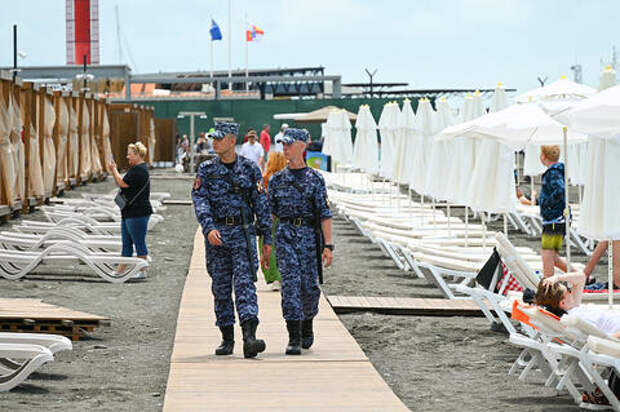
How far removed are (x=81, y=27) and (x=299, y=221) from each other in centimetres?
8238

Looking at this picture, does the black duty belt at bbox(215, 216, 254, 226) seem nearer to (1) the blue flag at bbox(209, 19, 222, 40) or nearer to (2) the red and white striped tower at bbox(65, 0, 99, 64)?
(1) the blue flag at bbox(209, 19, 222, 40)

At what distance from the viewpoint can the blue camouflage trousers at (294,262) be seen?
7.51 meters

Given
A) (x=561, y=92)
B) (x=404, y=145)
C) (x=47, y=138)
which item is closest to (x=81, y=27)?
(x=47, y=138)

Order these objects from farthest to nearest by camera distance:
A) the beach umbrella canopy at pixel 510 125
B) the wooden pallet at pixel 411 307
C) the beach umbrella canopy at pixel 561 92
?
the beach umbrella canopy at pixel 561 92 → the beach umbrella canopy at pixel 510 125 → the wooden pallet at pixel 411 307

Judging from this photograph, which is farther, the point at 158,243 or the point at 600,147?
→ the point at 158,243

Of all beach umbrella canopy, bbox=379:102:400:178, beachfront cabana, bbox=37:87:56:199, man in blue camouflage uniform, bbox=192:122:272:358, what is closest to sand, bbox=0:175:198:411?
man in blue camouflage uniform, bbox=192:122:272:358

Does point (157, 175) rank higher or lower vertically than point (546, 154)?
lower

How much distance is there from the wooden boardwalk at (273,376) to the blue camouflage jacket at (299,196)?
0.95m

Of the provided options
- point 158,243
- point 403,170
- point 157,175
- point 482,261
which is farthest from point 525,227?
point 157,175

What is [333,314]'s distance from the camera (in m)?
9.56

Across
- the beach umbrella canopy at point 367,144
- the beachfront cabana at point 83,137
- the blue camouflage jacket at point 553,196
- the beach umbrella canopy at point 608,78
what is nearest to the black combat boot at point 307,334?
the beach umbrella canopy at point 608,78

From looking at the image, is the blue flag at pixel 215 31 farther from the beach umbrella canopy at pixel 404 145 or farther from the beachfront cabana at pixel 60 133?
the beach umbrella canopy at pixel 404 145

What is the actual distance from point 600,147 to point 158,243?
962 cm

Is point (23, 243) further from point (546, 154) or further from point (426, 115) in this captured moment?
point (426, 115)
